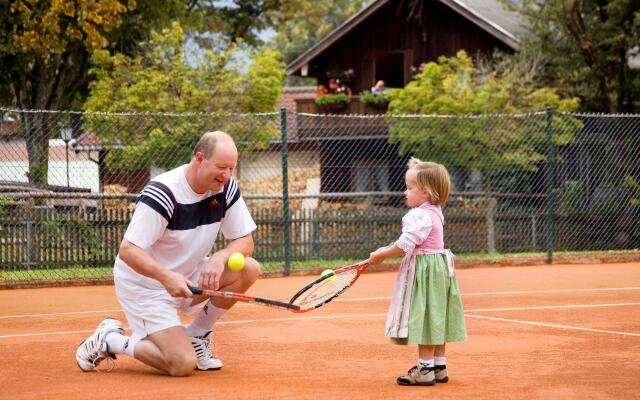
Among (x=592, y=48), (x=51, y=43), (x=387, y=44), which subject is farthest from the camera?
(x=387, y=44)

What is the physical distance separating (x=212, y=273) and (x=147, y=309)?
18.3 inches

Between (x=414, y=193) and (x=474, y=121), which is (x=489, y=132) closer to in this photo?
(x=474, y=121)

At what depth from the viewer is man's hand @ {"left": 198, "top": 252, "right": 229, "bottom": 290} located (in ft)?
21.8

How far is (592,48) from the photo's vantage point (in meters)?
24.0

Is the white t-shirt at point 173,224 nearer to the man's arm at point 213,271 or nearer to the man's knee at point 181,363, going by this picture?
the man's arm at point 213,271

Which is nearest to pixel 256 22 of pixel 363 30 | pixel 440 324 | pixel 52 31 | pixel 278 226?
pixel 363 30

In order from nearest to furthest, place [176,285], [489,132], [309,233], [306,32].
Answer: [176,285]
[309,233]
[489,132]
[306,32]

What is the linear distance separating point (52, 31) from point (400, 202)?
27.4ft

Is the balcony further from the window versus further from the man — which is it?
the man

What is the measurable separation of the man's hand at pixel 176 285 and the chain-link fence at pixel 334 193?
700 centimetres

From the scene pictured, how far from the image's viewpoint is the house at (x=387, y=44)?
27453mm

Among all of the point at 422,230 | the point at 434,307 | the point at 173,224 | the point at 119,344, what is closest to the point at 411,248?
the point at 422,230

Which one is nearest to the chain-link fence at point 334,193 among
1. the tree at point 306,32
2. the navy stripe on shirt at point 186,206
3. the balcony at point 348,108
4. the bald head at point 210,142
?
the navy stripe on shirt at point 186,206

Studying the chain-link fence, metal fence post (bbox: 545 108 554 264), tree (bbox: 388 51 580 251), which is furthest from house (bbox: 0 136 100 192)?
metal fence post (bbox: 545 108 554 264)
